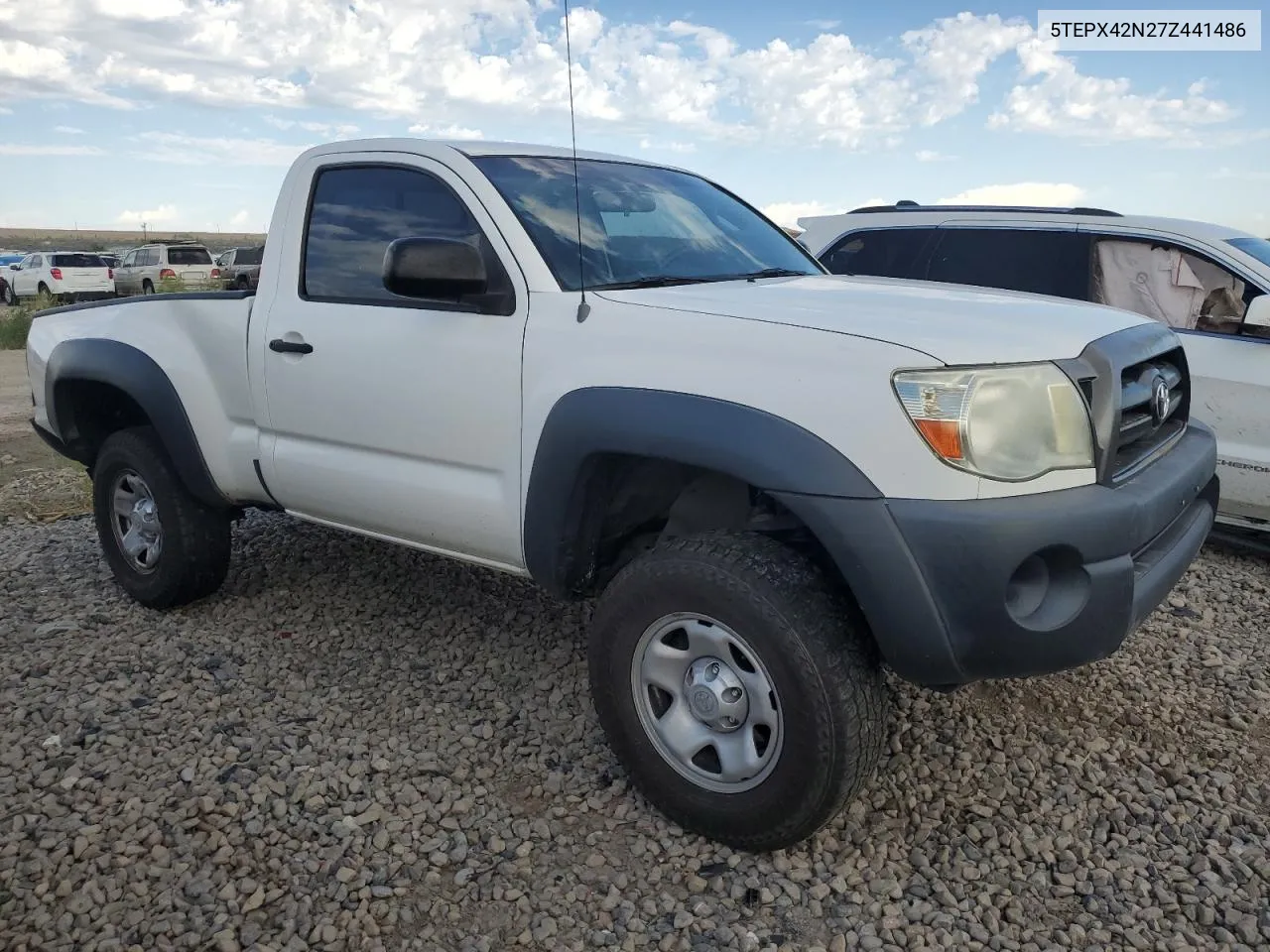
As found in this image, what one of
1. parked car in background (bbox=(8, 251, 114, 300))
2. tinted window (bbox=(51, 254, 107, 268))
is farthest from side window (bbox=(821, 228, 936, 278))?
tinted window (bbox=(51, 254, 107, 268))

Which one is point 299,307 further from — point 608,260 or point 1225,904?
point 1225,904

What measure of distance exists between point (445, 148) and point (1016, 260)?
351 cm

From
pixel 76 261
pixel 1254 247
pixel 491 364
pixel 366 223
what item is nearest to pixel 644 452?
pixel 491 364

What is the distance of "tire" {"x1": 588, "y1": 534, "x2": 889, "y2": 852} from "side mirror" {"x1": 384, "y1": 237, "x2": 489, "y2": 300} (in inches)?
37.4

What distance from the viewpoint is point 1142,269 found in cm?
545

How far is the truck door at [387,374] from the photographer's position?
121 inches

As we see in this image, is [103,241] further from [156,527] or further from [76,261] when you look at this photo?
[156,527]

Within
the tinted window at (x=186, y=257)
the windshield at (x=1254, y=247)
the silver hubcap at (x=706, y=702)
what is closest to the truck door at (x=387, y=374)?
the silver hubcap at (x=706, y=702)

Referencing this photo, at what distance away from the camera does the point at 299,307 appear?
3643 mm

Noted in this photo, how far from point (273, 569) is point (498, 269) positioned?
262 centimetres

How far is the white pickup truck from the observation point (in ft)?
7.75

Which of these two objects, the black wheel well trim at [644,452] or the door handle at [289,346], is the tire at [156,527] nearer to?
the door handle at [289,346]

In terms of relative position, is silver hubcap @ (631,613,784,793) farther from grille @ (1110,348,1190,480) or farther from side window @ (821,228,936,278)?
side window @ (821,228,936,278)

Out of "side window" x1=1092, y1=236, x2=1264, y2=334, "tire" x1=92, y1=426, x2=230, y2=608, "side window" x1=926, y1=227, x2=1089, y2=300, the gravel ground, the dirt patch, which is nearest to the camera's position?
the gravel ground
